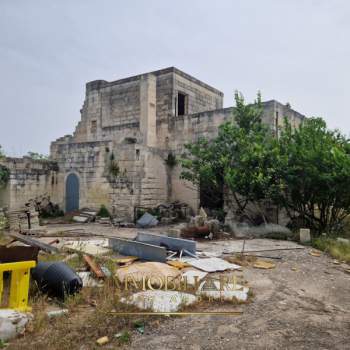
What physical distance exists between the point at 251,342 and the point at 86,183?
39.2 ft

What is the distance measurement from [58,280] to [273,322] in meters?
2.83

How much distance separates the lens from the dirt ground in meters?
3.25

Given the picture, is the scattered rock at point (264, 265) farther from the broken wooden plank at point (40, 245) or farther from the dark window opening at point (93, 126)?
the dark window opening at point (93, 126)

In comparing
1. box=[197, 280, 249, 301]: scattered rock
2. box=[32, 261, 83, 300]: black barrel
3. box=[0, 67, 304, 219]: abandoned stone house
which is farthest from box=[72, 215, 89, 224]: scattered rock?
box=[197, 280, 249, 301]: scattered rock

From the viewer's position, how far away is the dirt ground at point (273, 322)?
3254mm

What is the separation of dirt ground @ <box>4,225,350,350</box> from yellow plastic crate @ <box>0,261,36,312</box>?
3.73ft

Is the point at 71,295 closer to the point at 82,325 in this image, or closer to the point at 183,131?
the point at 82,325

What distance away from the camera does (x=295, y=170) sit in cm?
962

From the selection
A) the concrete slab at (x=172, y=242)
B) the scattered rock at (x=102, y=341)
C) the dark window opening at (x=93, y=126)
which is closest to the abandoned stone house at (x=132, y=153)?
the dark window opening at (x=93, y=126)

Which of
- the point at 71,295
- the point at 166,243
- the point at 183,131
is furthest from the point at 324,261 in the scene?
the point at 183,131

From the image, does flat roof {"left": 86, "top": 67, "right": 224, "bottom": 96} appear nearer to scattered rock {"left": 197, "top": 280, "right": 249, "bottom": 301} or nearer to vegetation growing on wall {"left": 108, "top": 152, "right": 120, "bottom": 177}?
vegetation growing on wall {"left": 108, "top": 152, "right": 120, "bottom": 177}

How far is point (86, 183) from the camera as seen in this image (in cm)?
1416

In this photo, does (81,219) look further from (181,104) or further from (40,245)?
(181,104)

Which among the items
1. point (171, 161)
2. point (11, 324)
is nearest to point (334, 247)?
point (11, 324)
